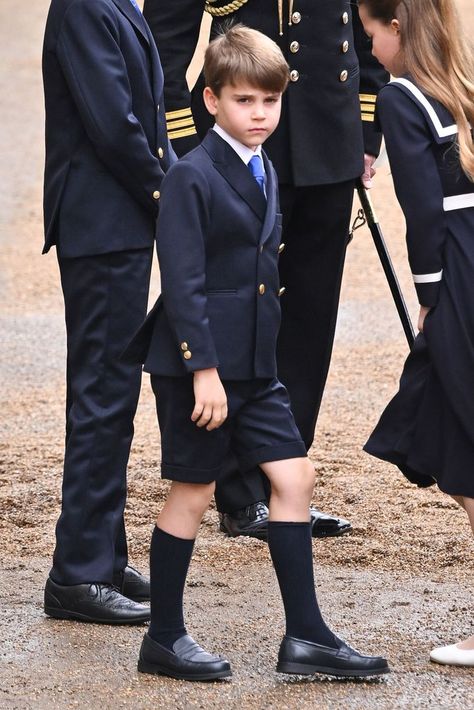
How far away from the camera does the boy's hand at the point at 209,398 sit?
325cm

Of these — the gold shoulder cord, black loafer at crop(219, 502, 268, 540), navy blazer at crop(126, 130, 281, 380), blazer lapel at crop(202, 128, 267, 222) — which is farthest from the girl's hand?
the gold shoulder cord

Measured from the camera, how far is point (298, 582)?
334cm

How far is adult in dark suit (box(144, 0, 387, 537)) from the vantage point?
446 cm

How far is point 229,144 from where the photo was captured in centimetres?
335

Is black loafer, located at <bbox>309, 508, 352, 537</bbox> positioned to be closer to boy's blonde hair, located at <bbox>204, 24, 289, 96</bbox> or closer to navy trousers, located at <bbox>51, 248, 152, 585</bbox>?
navy trousers, located at <bbox>51, 248, 152, 585</bbox>

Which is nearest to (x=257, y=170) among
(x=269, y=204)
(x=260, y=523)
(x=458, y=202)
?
(x=269, y=204)

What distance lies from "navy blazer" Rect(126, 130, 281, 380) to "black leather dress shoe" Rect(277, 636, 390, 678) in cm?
61

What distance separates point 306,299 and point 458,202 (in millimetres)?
1418

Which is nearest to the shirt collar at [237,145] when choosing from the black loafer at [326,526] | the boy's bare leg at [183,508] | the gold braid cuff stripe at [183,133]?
the boy's bare leg at [183,508]

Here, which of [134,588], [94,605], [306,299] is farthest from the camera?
[306,299]

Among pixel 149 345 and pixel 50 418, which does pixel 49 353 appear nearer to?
pixel 50 418

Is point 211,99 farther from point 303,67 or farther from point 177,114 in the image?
point 303,67

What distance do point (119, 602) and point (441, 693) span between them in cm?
92

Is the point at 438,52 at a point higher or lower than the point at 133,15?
lower
